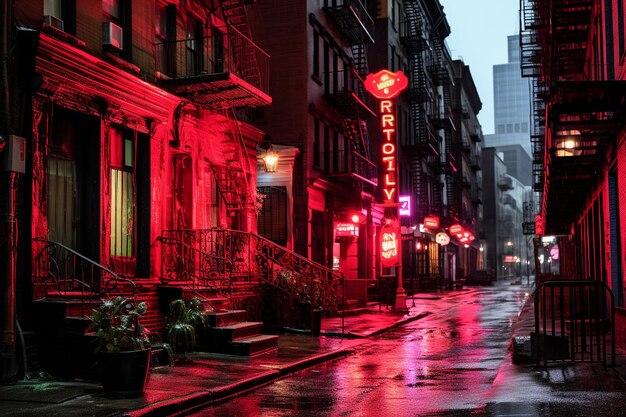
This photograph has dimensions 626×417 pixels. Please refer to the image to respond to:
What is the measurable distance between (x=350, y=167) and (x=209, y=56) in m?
14.0

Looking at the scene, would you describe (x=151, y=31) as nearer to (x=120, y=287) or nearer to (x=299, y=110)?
(x=120, y=287)

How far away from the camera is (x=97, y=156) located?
48.5ft

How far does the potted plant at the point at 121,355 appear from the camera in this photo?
10180 millimetres

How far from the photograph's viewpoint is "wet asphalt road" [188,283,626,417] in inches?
360

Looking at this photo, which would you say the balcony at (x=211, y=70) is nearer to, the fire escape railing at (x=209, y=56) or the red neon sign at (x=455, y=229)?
the fire escape railing at (x=209, y=56)

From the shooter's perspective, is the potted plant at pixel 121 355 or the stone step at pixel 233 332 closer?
the potted plant at pixel 121 355

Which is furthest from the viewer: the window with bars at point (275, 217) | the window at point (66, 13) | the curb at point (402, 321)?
the window with bars at point (275, 217)

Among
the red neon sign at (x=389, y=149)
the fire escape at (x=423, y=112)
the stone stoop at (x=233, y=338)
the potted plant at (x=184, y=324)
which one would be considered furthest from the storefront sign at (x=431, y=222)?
the potted plant at (x=184, y=324)

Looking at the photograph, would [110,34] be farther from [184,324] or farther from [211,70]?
[184,324]

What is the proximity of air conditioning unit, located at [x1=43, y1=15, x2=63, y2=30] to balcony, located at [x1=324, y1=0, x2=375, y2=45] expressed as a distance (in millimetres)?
18223

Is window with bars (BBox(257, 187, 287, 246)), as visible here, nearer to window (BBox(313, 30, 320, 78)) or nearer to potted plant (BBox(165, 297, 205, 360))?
window (BBox(313, 30, 320, 78))

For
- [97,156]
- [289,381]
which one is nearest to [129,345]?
[289,381]

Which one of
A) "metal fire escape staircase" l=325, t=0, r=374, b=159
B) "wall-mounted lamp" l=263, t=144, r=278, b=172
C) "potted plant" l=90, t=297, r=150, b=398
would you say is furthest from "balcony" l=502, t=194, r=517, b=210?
"potted plant" l=90, t=297, r=150, b=398

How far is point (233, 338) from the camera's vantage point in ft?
49.6
